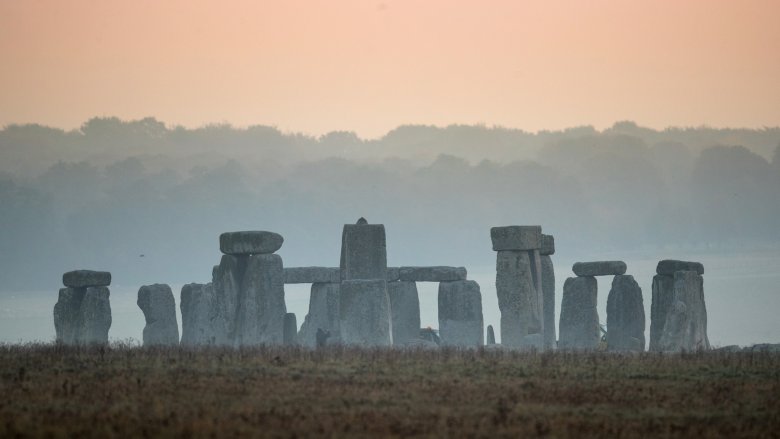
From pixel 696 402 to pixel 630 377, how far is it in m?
2.84

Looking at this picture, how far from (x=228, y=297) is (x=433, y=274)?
585 centimetres

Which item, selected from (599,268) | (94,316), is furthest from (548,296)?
(94,316)

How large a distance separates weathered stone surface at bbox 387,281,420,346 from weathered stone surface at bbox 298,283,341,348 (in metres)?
1.47

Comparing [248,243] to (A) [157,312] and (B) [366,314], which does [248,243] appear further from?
(A) [157,312]

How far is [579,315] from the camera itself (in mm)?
41750

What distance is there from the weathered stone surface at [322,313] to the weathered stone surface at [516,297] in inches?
180

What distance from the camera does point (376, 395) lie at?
2402cm

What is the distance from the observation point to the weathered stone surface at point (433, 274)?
136 feet

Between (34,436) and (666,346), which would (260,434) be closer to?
(34,436)

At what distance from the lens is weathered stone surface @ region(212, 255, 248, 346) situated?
38.7 meters

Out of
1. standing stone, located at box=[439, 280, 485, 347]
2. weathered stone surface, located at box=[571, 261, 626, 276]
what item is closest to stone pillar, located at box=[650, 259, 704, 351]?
weathered stone surface, located at box=[571, 261, 626, 276]

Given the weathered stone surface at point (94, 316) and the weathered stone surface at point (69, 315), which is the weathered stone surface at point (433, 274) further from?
the weathered stone surface at point (69, 315)

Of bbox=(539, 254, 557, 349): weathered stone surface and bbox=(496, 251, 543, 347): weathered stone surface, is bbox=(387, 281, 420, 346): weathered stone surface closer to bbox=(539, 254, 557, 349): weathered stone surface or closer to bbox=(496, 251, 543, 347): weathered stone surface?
bbox=(539, 254, 557, 349): weathered stone surface

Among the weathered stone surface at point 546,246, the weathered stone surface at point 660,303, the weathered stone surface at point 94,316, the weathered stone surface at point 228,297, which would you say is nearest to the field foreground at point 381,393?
the weathered stone surface at point 228,297
